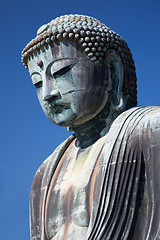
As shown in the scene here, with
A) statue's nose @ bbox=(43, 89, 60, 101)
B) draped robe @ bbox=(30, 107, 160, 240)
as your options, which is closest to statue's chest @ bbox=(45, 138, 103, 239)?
draped robe @ bbox=(30, 107, 160, 240)

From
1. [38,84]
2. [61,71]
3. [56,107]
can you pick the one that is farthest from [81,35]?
[56,107]

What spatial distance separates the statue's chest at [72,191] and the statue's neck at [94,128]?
0.19 meters

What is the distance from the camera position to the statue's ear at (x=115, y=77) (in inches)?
531

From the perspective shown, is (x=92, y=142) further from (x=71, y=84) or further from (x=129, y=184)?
(x=129, y=184)

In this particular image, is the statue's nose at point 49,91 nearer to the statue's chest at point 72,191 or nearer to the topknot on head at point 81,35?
the topknot on head at point 81,35

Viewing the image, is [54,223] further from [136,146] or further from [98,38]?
[98,38]

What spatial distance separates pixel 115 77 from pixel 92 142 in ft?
4.30

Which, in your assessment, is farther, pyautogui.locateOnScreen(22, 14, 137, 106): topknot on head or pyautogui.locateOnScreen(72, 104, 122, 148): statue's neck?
pyautogui.locateOnScreen(72, 104, 122, 148): statue's neck

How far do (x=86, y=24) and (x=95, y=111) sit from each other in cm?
164

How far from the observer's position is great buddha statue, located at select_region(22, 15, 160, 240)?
40.1ft

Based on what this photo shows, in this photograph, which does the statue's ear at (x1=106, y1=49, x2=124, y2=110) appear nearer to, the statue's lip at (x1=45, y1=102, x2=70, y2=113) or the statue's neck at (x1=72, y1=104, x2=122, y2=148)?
the statue's neck at (x1=72, y1=104, x2=122, y2=148)

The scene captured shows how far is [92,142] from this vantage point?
45.0 ft

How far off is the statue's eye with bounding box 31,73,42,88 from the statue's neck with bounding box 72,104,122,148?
1.06 metres

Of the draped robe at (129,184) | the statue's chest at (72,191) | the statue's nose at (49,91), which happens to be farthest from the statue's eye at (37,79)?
the draped robe at (129,184)
